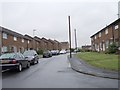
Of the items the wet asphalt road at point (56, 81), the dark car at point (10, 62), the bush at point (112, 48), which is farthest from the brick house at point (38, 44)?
the wet asphalt road at point (56, 81)

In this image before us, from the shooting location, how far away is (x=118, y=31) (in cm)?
3672

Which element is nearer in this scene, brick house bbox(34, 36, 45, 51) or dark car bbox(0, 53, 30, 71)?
dark car bbox(0, 53, 30, 71)

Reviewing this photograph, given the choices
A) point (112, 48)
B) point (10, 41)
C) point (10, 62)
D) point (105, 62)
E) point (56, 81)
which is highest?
point (10, 41)

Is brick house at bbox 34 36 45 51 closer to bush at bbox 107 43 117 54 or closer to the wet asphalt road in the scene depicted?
bush at bbox 107 43 117 54

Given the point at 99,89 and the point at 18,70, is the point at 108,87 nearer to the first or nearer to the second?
the point at 99,89

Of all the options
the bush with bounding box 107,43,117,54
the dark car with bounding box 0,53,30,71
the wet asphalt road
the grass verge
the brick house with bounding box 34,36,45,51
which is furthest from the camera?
the brick house with bounding box 34,36,45,51

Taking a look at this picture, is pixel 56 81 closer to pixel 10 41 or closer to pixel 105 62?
pixel 105 62

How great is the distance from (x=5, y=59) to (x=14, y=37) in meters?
33.7

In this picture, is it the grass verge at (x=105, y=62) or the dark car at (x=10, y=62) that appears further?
the grass verge at (x=105, y=62)

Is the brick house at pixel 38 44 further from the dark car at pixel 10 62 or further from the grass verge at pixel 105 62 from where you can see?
the dark car at pixel 10 62

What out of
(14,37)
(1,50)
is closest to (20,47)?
(14,37)

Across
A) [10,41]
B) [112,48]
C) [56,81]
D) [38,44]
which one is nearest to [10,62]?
[56,81]

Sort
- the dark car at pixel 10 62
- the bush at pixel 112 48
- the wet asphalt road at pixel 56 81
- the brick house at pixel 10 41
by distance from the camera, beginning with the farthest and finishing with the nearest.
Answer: the brick house at pixel 10 41 < the bush at pixel 112 48 < the dark car at pixel 10 62 < the wet asphalt road at pixel 56 81

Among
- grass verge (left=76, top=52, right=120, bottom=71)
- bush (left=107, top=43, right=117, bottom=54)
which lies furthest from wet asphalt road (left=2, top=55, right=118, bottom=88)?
bush (left=107, top=43, right=117, bottom=54)
